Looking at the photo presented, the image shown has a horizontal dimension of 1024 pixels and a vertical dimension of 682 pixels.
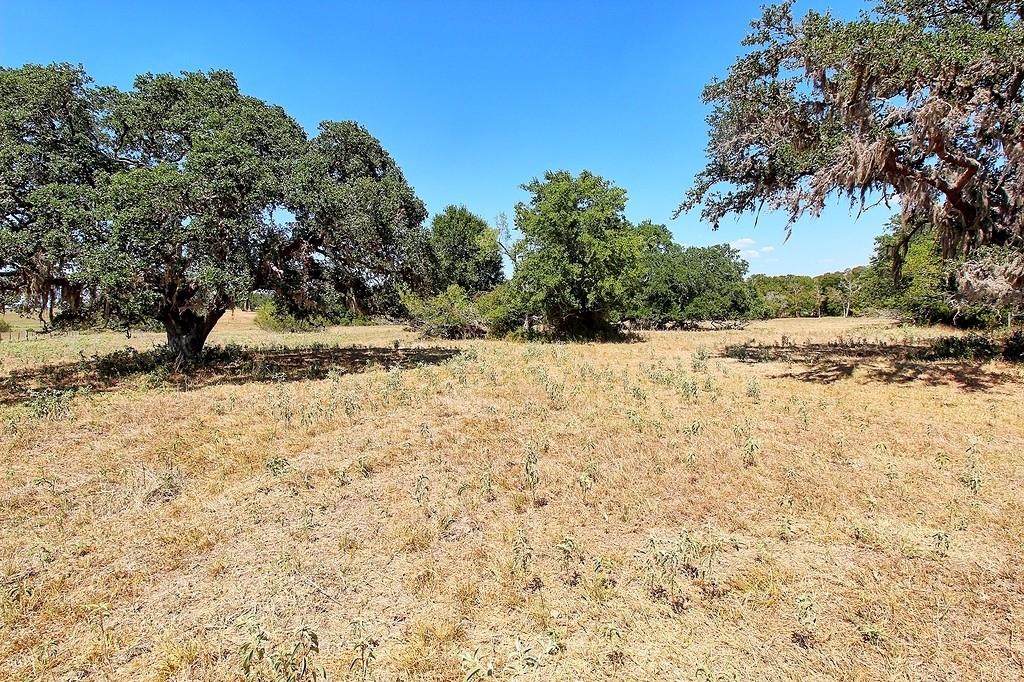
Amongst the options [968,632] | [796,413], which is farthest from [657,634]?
[796,413]

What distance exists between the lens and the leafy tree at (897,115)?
10.4m

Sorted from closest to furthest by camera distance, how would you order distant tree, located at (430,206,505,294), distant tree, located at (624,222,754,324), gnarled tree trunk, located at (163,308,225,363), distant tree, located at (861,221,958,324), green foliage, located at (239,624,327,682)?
green foliage, located at (239,624,327,682) < gnarled tree trunk, located at (163,308,225,363) < distant tree, located at (861,221,958,324) < distant tree, located at (624,222,754,324) < distant tree, located at (430,206,505,294)

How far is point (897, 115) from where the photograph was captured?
11352 millimetres

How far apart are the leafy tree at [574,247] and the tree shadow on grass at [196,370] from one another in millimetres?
8185

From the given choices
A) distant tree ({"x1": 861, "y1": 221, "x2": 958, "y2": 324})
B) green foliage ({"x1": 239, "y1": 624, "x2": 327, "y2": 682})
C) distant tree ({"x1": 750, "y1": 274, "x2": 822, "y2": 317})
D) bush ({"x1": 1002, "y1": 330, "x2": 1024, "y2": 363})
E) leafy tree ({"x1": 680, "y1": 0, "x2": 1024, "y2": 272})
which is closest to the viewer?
green foliage ({"x1": 239, "y1": 624, "x2": 327, "y2": 682})

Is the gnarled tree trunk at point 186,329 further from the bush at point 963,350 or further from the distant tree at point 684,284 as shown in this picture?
the distant tree at point 684,284

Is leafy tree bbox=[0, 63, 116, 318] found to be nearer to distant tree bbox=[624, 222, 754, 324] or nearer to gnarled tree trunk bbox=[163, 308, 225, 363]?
gnarled tree trunk bbox=[163, 308, 225, 363]

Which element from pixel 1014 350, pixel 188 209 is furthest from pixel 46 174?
pixel 1014 350

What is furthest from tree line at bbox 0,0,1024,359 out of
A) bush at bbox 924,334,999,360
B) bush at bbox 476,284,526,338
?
bush at bbox 476,284,526,338

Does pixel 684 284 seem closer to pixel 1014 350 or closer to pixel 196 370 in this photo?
pixel 1014 350

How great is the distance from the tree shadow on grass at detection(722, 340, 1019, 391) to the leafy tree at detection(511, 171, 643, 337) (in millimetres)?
7520

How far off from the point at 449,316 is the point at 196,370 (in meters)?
19.9

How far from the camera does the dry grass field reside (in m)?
3.31

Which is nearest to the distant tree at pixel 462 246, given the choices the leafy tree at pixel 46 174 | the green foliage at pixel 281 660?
the leafy tree at pixel 46 174
